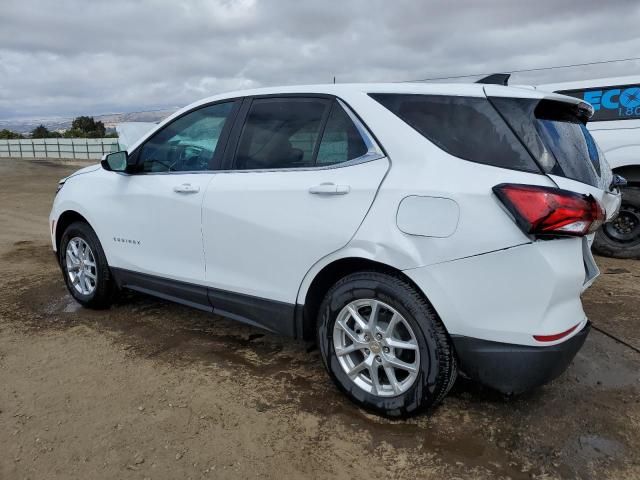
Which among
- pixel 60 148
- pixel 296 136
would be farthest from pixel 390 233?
pixel 60 148

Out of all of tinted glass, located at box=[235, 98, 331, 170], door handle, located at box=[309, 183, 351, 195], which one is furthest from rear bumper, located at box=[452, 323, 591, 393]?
tinted glass, located at box=[235, 98, 331, 170]

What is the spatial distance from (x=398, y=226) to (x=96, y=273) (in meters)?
2.85

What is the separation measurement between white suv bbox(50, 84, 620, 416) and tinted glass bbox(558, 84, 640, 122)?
3.64 meters

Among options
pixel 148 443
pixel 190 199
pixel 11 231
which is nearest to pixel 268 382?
pixel 148 443

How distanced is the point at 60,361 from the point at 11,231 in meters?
5.82

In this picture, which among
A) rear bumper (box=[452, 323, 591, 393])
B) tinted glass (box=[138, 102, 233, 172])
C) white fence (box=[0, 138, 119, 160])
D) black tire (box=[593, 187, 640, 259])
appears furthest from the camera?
white fence (box=[0, 138, 119, 160])

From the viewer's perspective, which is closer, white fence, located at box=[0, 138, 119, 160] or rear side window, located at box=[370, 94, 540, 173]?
rear side window, located at box=[370, 94, 540, 173]

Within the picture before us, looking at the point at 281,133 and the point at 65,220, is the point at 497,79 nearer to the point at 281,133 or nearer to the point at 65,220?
the point at 281,133

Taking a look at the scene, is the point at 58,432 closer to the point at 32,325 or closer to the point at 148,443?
the point at 148,443

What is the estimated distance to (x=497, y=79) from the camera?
9.67 ft

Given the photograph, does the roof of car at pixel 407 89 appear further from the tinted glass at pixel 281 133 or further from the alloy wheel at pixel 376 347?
the alloy wheel at pixel 376 347

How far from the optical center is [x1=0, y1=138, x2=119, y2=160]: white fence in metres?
36.7

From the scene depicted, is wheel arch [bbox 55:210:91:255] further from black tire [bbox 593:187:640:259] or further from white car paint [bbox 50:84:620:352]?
black tire [bbox 593:187:640:259]

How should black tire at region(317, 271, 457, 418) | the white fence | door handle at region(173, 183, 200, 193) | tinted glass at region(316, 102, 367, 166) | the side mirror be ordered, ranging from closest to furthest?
black tire at region(317, 271, 457, 418) < tinted glass at region(316, 102, 367, 166) < door handle at region(173, 183, 200, 193) < the side mirror < the white fence
